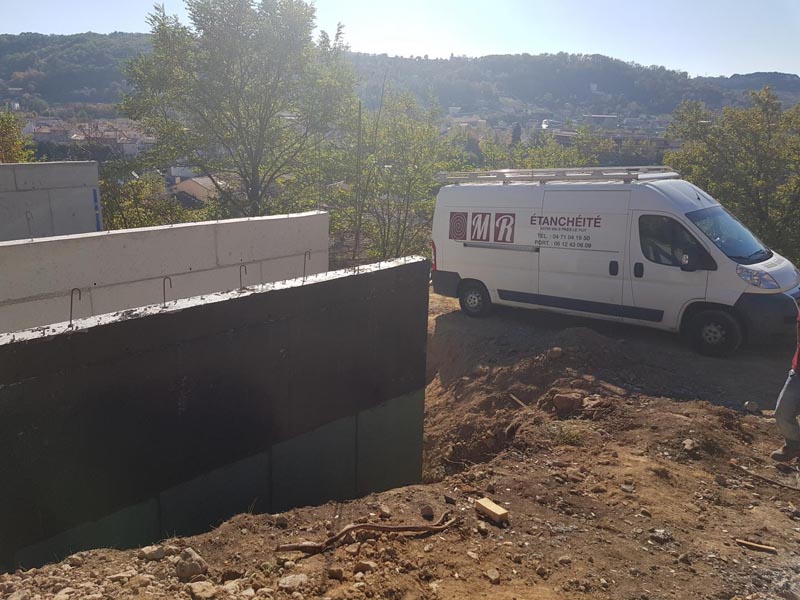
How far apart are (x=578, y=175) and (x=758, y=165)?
1064 centimetres

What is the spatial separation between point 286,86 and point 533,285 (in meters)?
11.9

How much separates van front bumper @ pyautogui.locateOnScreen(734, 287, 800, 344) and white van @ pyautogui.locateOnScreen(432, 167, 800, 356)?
0.04 feet

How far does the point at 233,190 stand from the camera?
1964 cm

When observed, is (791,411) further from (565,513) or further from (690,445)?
(565,513)

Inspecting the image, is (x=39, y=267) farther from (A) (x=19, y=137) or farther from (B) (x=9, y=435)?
(A) (x=19, y=137)

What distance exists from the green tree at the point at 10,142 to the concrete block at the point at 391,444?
54.9ft

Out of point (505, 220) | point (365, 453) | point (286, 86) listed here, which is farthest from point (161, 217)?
point (365, 453)

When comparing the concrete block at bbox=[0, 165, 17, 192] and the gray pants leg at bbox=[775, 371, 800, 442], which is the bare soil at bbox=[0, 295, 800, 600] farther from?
the concrete block at bbox=[0, 165, 17, 192]

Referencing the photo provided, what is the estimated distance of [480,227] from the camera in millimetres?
10656

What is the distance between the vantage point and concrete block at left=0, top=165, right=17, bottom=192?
10.3 meters

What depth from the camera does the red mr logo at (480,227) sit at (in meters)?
10.6

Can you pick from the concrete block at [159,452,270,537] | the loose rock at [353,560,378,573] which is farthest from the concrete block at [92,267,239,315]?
the loose rock at [353,560,378,573]

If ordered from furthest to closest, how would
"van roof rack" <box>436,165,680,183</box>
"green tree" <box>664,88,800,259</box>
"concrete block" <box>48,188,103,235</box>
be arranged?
"green tree" <box>664,88,800,259</box>
"concrete block" <box>48,188,103,235</box>
"van roof rack" <box>436,165,680,183</box>

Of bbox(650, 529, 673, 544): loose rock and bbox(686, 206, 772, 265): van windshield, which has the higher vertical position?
bbox(686, 206, 772, 265): van windshield
